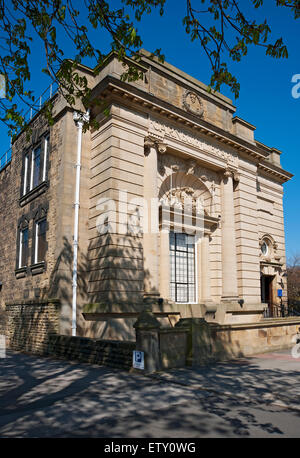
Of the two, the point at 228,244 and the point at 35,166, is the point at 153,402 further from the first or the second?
the point at 35,166

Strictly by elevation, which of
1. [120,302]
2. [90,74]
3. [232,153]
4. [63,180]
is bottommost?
[120,302]

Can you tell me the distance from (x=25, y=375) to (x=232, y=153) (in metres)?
16.0

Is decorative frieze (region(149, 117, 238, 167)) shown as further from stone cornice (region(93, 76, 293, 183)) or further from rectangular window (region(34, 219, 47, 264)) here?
rectangular window (region(34, 219, 47, 264))

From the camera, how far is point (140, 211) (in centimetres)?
1648

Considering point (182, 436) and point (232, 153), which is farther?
point (232, 153)

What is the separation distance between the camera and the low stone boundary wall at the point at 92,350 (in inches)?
439

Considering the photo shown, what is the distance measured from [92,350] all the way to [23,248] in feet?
34.4

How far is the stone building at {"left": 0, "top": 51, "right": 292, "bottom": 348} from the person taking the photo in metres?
15.8

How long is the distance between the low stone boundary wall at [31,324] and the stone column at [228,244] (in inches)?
347

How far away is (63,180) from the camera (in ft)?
55.4

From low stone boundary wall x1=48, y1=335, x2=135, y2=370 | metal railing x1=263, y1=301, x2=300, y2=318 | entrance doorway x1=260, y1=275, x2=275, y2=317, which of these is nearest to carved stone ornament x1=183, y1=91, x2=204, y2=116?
entrance doorway x1=260, y1=275, x2=275, y2=317

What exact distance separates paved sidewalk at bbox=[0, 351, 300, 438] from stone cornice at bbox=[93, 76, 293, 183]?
11.0 meters

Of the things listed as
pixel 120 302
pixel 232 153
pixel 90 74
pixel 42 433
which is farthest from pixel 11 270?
pixel 42 433
